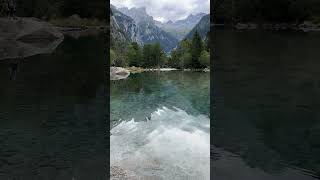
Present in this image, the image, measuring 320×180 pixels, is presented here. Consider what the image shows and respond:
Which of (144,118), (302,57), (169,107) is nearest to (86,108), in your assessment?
(144,118)

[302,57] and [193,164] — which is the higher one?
[302,57]

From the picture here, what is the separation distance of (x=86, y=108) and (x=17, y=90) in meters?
3.96

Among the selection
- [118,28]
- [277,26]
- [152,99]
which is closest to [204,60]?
[277,26]

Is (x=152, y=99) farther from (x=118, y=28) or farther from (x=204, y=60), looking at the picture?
(x=118, y=28)

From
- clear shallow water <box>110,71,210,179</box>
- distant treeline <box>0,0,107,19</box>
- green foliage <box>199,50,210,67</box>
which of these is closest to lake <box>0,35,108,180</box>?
clear shallow water <box>110,71,210,179</box>

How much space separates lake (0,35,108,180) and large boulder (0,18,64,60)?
12.6 feet

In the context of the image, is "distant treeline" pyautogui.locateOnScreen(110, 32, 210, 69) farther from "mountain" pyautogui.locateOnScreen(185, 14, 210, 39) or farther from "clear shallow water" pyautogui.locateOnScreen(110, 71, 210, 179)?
"mountain" pyautogui.locateOnScreen(185, 14, 210, 39)

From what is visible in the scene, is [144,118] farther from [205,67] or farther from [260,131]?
[205,67]

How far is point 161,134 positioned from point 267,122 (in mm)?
2850

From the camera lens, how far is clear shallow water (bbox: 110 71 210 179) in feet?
29.7

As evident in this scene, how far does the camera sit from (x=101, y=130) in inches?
485

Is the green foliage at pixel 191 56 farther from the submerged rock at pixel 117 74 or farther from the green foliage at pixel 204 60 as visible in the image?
the submerged rock at pixel 117 74

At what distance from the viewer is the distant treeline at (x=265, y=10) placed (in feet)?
164

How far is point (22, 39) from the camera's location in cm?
3216
